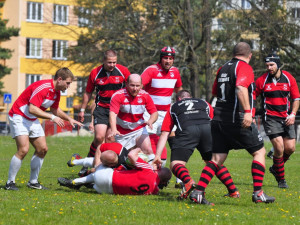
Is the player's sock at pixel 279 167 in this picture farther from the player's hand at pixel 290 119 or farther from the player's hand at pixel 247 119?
the player's hand at pixel 247 119

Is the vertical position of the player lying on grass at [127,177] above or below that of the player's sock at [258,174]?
below

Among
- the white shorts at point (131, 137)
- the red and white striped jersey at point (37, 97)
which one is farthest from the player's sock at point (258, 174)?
the red and white striped jersey at point (37, 97)

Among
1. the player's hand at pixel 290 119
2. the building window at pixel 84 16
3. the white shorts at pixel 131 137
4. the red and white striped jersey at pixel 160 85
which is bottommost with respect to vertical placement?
the white shorts at pixel 131 137

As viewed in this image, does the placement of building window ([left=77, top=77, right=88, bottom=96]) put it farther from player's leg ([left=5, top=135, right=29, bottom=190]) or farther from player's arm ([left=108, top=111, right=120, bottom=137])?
player's arm ([left=108, top=111, right=120, bottom=137])

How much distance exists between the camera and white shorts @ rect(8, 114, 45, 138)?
10320 mm

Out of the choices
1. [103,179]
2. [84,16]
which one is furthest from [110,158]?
[84,16]

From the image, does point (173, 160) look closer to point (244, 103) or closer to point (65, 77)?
point (244, 103)

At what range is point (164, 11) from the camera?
115ft

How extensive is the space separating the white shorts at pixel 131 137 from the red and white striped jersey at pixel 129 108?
6cm

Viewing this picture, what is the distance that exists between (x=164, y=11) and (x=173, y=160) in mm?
26438

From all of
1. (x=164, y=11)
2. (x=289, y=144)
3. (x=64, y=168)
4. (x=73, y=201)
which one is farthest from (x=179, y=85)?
(x=164, y=11)

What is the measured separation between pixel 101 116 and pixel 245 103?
4.17 meters

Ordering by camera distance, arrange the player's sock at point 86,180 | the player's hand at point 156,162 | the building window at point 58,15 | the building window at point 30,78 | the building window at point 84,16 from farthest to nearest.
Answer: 1. the building window at point 30,78
2. the building window at point 58,15
3. the building window at point 84,16
4. the player's sock at point 86,180
5. the player's hand at point 156,162

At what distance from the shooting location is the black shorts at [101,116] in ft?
39.1
